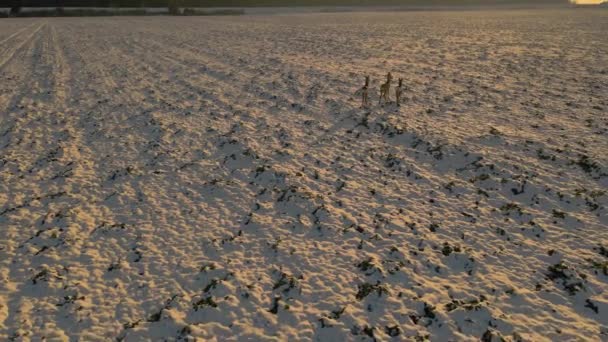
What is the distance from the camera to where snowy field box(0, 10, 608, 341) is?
683 cm

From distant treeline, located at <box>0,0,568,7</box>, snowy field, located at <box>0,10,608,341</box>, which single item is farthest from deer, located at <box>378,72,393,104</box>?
distant treeline, located at <box>0,0,568,7</box>

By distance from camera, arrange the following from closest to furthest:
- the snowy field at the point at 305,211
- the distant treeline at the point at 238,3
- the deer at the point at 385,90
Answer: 1. the snowy field at the point at 305,211
2. the deer at the point at 385,90
3. the distant treeline at the point at 238,3

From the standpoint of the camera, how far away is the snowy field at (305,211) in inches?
269

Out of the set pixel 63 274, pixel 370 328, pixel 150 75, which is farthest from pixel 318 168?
pixel 150 75

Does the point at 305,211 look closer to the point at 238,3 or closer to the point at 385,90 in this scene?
the point at 385,90

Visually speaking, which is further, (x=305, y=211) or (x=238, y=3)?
(x=238, y=3)

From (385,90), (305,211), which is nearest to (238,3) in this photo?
(385,90)

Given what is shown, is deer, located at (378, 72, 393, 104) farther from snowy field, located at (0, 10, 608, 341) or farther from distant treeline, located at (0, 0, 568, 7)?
distant treeline, located at (0, 0, 568, 7)

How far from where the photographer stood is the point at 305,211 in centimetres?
996

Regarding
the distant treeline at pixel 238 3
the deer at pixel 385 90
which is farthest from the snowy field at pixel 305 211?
the distant treeline at pixel 238 3

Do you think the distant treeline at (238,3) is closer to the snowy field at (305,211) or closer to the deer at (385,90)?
the snowy field at (305,211)

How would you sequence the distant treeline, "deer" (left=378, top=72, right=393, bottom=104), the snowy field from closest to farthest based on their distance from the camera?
1. the snowy field
2. "deer" (left=378, top=72, right=393, bottom=104)
3. the distant treeline

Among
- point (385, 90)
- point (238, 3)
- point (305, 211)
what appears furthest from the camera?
point (238, 3)

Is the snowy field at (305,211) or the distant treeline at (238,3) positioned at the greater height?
the distant treeline at (238,3)
